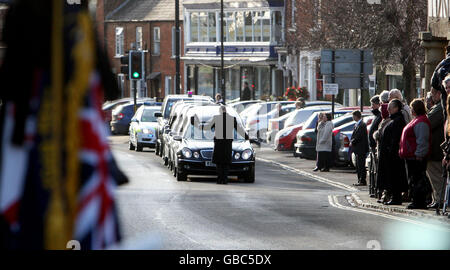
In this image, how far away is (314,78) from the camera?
5784 cm

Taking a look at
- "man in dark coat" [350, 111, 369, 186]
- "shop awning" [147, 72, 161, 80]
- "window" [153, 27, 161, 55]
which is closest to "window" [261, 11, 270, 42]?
"shop awning" [147, 72, 161, 80]

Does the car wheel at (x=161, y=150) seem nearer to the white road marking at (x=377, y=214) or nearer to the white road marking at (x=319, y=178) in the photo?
the white road marking at (x=319, y=178)

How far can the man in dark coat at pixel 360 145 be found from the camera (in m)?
21.5

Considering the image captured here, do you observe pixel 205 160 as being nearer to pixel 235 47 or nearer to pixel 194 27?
pixel 235 47

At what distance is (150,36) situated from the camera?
75312mm

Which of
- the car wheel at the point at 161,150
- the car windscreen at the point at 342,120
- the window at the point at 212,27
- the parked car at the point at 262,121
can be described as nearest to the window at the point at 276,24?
the window at the point at 212,27

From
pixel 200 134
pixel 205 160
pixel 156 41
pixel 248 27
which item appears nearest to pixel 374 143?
pixel 205 160

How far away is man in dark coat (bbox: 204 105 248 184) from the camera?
21406 mm

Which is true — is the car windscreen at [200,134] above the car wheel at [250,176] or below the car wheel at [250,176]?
above

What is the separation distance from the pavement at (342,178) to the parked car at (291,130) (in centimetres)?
37

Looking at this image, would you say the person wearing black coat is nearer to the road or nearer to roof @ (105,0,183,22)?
the road
